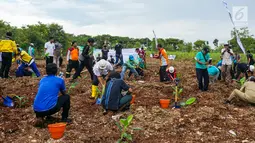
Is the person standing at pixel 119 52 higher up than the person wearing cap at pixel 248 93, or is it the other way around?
the person standing at pixel 119 52

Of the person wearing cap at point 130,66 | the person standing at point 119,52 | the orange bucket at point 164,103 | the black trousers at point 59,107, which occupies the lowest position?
the orange bucket at point 164,103

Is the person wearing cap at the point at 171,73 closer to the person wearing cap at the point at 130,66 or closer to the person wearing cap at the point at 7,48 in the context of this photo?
the person wearing cap at the point at 130,66

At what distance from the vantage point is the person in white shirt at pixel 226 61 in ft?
29.2

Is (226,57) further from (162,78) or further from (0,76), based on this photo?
(0,76)

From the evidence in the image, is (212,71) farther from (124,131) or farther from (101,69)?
(124,131)

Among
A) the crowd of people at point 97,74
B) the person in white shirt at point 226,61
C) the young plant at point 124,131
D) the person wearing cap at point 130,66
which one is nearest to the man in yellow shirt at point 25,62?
the crowd of people at point 97,74

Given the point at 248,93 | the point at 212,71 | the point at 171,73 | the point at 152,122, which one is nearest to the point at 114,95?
the point at 152,122

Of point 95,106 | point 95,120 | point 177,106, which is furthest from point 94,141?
point 177,106

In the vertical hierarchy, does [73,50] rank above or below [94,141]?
above

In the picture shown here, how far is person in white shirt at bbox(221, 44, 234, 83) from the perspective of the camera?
8891mm

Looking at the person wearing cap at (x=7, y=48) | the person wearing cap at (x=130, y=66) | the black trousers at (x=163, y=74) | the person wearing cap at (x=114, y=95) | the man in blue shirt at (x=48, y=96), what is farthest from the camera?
the person wearing cap at (x=130, y=66)

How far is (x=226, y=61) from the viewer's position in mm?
8984

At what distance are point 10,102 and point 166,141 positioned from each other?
369cm

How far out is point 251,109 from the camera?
5953 mm
